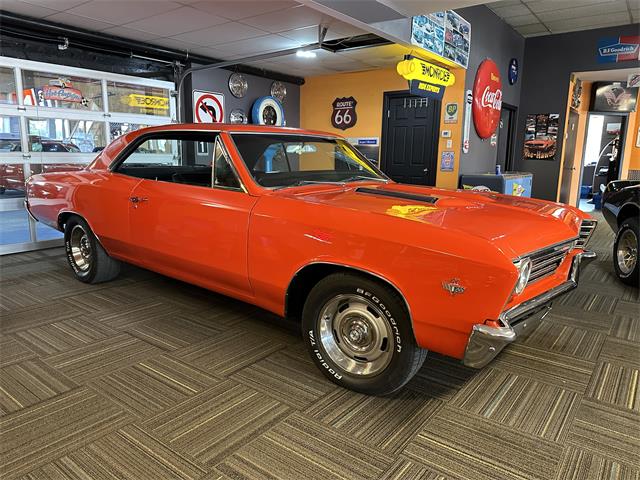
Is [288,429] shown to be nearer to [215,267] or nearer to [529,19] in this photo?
[215,267]

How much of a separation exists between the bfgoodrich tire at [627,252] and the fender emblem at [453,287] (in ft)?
11.3

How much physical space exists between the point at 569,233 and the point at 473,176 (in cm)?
504

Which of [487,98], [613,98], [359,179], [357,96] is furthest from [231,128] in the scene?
[613,98]

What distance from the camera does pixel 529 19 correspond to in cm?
786

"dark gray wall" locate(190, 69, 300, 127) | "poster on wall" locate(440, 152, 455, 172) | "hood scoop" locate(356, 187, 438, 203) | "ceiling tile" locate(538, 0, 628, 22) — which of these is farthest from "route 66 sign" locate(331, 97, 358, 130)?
"hood scoop" locate(356, 187, 438, 203)

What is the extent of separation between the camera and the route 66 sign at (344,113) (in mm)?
9215

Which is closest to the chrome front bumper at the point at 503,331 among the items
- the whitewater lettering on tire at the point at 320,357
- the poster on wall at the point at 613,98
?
the whitewater lettering on tire at the point at 320,357

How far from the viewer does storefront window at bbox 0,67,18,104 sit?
5254 millimetres

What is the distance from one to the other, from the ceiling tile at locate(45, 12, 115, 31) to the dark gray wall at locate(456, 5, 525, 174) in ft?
16.5

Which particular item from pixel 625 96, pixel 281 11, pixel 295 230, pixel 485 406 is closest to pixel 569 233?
pixel 485 406

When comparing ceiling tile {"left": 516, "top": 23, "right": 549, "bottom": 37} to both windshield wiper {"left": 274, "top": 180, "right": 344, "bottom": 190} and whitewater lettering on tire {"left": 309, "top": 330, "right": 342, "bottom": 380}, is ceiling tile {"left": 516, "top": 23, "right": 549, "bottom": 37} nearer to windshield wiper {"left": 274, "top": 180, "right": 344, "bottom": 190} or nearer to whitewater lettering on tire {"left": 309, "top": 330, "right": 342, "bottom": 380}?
windshield wiper {"left": 274, "top": 180, "right": 344, "bottom": 190}

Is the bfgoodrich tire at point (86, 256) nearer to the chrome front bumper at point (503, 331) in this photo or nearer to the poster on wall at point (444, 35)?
the chrome front bumper at point (503, 331)

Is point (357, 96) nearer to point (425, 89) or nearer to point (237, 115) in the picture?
point (237, 115)

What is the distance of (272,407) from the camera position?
226cm
